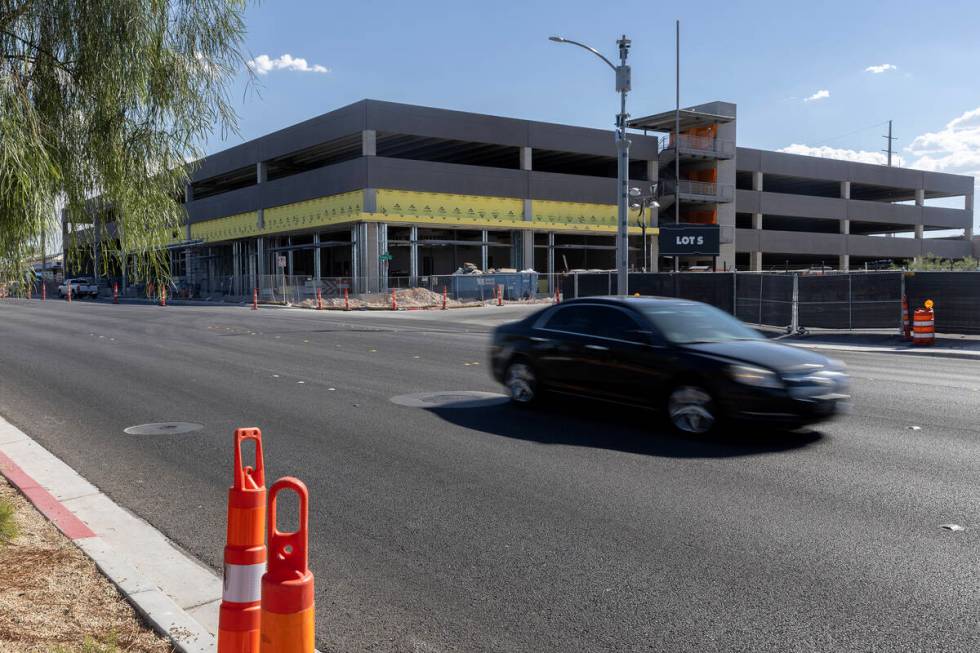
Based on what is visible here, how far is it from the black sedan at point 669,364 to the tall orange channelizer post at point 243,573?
626 centimetres

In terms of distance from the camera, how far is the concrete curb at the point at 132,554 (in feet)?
13.5

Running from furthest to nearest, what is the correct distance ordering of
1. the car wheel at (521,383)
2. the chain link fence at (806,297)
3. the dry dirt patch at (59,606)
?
the chain link fence at (806,297)
the car wheel at (521,383)
the dry dirt patch at (59,606)

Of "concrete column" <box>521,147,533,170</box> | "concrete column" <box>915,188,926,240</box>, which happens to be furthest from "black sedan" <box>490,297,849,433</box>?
"concrete column" <box>915,188,926,240</box>

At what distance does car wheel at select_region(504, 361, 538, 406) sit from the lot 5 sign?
93.0 feet

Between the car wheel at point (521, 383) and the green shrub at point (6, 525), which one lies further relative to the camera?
the car wheel at point (521, 383)

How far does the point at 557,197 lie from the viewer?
5484cm

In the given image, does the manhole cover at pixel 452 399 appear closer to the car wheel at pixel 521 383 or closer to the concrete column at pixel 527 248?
the car wheel at pixel 521 383

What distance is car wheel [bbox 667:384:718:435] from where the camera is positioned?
868 centimetres

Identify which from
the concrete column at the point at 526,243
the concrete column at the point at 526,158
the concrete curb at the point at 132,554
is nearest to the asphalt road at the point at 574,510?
the concrete curb at the point at 132,554

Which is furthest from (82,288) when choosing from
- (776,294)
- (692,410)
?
(692,410)

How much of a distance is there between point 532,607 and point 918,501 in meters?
3.65

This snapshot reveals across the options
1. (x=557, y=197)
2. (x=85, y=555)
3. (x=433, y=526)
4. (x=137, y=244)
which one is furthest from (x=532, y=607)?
(x=557, y=197)

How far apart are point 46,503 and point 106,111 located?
2992 millimetres

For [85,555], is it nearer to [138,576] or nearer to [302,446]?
[138,576]
